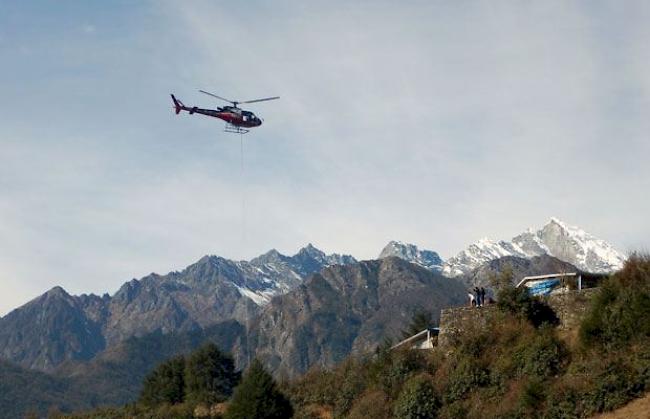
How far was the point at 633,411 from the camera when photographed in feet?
117

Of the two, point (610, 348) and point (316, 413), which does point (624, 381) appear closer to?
point (610, 348)

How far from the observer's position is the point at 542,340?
42812 millimetres

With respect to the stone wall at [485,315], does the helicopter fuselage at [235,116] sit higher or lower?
higher

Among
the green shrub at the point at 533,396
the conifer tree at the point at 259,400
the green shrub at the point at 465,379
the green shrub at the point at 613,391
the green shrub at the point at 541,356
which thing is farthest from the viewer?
the conifer tree at the point at 259,400

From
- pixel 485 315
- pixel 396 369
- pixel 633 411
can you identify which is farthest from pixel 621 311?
pixel 396 369

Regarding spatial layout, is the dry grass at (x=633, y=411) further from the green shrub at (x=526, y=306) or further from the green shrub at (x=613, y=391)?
the green shrub at (x=526, y=306)

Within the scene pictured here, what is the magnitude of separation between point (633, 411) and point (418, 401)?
455 inches

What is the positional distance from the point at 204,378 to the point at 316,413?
20.4m

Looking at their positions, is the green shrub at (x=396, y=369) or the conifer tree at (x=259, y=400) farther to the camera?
the conifer tree at (x=259, y=400)

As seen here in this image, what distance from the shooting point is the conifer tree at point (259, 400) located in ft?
164

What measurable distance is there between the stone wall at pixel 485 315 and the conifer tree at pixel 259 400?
10.2 metres

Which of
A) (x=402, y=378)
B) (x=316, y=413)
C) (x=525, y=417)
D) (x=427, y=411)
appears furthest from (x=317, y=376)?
(x=525, y=417)

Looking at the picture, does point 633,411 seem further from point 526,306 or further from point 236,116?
point 236,116

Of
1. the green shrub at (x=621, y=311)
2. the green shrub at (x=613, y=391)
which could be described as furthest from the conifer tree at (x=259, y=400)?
the green shrub at (x=613, y=391)
